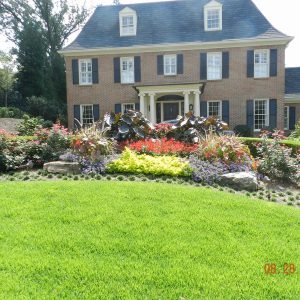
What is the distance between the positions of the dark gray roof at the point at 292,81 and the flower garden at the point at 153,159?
15.3m

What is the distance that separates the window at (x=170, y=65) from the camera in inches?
788

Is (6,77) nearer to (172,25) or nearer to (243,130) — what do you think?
(172,25)

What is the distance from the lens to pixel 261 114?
19.5 meters

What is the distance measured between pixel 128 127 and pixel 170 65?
474 inches

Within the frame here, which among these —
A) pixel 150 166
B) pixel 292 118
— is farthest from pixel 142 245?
pixel 292 118

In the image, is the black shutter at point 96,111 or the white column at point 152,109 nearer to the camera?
the white column at point 152,109

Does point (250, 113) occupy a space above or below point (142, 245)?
above

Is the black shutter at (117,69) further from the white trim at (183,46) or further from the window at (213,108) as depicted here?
the window at (213,108)

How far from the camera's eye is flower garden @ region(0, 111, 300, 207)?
6.66m

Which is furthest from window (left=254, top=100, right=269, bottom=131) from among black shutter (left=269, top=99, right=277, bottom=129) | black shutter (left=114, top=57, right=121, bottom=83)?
black shutter (left=114, top=57, right=121, bottom=83)

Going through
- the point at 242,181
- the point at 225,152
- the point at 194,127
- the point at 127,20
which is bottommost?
the point at 242,181

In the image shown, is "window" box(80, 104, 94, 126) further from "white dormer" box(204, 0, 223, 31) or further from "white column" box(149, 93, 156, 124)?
"white dormer" box(204, 0, 223, 31)
